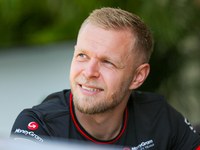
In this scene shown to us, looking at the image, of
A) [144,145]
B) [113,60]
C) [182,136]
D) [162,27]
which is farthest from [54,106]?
[162,27]

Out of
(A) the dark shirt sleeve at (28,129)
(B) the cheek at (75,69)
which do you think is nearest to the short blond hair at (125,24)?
(B) the cheek at (75,69)

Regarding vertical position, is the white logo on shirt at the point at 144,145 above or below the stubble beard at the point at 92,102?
below

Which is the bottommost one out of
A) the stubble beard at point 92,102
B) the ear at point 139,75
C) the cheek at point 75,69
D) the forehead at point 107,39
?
the stubble beard at point 92,102

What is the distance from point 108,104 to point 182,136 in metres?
0.55

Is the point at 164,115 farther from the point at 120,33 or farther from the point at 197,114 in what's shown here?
the point at 197,114

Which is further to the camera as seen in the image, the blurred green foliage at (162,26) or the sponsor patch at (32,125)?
the blurred green foliage at (162,26)

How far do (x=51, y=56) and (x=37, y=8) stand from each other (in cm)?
61

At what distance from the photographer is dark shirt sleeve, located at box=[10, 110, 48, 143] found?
135cm

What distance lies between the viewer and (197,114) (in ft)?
10.3

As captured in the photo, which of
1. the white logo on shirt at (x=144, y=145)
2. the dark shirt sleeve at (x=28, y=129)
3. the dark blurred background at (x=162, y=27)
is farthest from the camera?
the dark blurred background at (x=162, y=27)

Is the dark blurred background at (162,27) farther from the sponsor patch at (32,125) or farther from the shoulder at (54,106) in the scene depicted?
→ the sponsor patch at (32,125)

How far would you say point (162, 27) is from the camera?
289cm

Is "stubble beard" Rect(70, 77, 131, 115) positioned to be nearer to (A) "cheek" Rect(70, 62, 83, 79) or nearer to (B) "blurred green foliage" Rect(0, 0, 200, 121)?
(A) "cheek" Rect(70, 62, 83, 79)

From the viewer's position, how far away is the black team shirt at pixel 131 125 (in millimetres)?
1471
